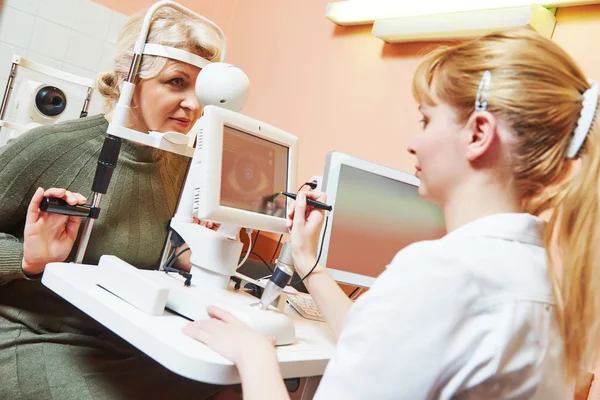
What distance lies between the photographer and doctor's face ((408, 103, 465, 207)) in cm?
82

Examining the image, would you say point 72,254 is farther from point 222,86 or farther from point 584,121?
point 584,121

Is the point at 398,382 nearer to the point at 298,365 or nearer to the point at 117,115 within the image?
the point at 298,365

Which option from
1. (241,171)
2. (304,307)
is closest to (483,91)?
(241,171)

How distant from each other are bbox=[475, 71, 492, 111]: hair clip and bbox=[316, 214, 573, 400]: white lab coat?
0.19 m

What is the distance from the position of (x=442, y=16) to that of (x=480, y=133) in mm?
1069

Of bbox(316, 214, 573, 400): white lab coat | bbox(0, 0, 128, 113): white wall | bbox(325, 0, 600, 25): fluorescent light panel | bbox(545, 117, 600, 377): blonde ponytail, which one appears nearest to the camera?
bbox(316, 214, 573, 400): white lab coat

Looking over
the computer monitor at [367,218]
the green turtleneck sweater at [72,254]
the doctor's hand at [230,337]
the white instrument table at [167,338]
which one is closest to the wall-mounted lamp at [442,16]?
the computer monitor at [367,218]

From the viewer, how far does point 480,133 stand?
0.79m

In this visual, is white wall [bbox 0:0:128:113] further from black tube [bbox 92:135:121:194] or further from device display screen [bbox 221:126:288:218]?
device display screen [bbox 221:126:288:218]

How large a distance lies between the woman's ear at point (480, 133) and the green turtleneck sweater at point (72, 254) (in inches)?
30.4

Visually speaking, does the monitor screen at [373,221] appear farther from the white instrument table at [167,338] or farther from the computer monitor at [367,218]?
the white instrument table at [167,338]

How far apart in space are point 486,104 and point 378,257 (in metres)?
0.81

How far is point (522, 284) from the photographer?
698 mm

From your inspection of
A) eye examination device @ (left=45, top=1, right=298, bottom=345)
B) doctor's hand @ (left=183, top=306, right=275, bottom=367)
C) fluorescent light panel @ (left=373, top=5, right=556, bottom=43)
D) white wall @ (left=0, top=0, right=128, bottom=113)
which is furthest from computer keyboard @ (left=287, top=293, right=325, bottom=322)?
white wall @ (left=0, top=0, right=128, bottom=113)
